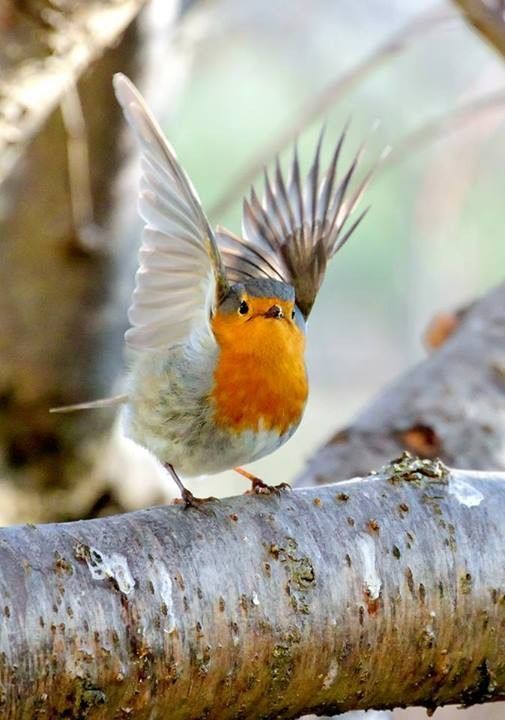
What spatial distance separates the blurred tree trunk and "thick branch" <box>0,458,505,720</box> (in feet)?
6.27

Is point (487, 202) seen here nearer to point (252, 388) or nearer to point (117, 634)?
point (252, 388)

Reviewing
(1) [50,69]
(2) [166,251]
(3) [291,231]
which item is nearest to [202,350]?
(2) [166,251]

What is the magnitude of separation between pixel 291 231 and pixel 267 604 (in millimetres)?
1580

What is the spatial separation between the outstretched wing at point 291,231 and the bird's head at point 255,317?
0.32 meters

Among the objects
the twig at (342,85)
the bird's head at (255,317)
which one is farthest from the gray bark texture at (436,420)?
the twig at (342,85)

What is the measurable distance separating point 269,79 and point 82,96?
5252 millimetres

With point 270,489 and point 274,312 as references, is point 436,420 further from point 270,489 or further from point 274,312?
point 270,489

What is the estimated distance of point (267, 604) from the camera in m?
2.00

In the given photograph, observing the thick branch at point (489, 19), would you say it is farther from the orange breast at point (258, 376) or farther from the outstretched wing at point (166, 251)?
the orange breast at point (258, 376)

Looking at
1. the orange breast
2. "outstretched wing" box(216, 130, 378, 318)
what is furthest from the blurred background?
the orange breast

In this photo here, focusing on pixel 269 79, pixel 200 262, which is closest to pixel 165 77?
pixel 200 262

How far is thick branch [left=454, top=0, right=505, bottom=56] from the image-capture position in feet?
6.61

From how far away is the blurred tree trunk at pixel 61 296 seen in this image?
12.8 feet

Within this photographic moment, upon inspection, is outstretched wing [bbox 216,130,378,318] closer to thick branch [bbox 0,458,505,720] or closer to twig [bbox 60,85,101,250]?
twig [bbox 60,85,101,250]
